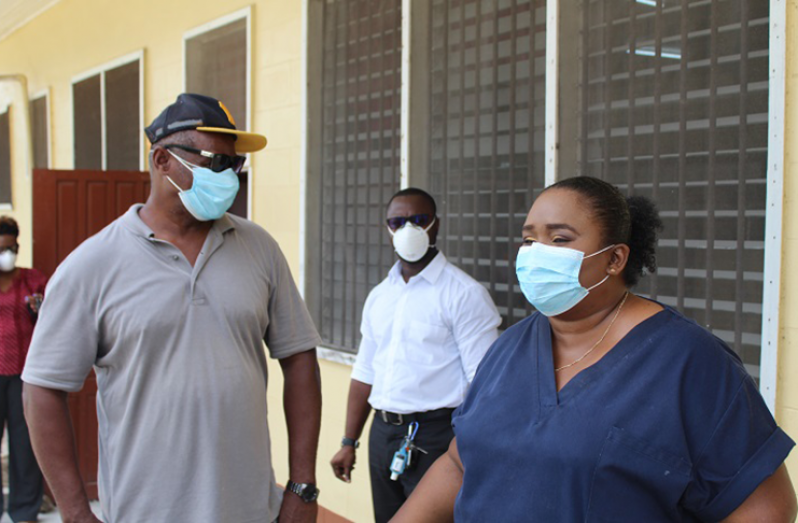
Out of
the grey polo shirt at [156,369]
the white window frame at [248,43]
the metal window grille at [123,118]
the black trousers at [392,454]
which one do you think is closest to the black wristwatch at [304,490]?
the grey polo shirt at [156,369]

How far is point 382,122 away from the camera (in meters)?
4.66

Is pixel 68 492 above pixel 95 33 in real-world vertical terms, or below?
below

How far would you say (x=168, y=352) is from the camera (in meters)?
2.13

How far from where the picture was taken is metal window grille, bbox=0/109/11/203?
10.4m

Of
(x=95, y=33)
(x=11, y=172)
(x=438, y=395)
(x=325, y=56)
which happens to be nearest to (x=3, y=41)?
(x=11, y=172)

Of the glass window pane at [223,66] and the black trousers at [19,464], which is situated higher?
the glass window pane at [223,66]

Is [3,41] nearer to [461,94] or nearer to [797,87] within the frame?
[461,94]

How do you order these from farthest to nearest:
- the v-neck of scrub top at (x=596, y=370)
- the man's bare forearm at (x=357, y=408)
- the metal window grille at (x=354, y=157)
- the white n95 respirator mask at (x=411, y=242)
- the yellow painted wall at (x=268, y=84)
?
the yellow painted wall at (x=268, y=84)
the metal window grille at (x=354, y=157)
the man's bare forearm at (x=357, y=408)
the white n95 respirator mask at (x=411, y=242)
the v-neck of scrub top at (x=596, y=370)

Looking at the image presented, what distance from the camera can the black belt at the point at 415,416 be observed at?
3.17 m

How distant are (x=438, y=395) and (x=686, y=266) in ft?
3.57

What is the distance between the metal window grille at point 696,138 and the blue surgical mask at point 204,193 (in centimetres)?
173

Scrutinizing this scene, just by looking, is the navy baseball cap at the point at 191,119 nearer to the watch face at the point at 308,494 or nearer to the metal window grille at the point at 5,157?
the watch face at the point at 308,494

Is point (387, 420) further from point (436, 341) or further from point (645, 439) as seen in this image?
point (645, 439)

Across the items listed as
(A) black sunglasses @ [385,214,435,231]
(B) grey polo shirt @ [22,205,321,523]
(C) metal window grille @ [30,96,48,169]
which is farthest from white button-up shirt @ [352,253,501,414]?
(C) metal window grille @ [30,96,48,169]
